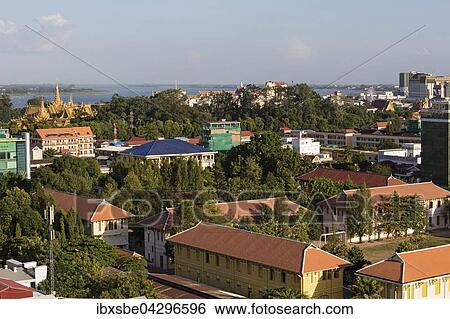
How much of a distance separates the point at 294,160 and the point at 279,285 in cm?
840

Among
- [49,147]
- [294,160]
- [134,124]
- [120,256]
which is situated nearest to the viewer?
[120,256]

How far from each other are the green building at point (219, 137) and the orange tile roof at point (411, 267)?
13.3 meters

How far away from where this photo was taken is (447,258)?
8.73 m

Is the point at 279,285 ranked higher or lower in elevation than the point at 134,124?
lower

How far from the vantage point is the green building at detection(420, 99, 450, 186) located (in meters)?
16.5

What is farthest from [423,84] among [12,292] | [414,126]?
[12,292]

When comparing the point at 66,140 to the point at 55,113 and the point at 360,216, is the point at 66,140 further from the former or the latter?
the point at 360,216

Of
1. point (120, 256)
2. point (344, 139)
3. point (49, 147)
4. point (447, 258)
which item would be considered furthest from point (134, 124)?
point (447, 258)

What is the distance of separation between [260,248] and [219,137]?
41.7 feet

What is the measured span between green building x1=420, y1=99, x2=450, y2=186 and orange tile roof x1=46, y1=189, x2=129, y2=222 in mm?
7477

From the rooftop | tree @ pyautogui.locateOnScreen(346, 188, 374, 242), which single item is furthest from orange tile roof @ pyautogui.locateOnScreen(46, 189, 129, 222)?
the rooftop

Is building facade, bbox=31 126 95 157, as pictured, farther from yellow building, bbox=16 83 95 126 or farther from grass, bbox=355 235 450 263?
grass, bbox=355 235 450 263

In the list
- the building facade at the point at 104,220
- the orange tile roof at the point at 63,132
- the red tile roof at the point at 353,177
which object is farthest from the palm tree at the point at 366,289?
the orange tile roof at the point at 63,132

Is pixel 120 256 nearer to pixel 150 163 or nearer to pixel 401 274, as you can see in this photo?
pixel 401 274
